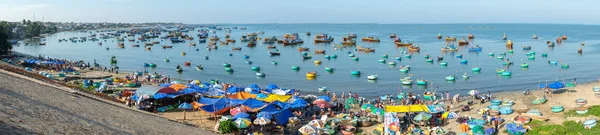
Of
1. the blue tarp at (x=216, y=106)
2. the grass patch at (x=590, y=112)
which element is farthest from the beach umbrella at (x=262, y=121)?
the grass patch at (x=590, y=112)

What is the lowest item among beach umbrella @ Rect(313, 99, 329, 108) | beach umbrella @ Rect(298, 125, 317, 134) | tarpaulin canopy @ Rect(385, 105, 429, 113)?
beach umbrella @ Rect(298, 125, 317, 134)

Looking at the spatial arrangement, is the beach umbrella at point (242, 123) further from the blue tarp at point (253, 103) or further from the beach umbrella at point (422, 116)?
the beach umbrella at point (422, 116)

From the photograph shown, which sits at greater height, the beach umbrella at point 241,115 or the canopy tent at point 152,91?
the canopy tent at point 152,91

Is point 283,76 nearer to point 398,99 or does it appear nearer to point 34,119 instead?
point 398,99

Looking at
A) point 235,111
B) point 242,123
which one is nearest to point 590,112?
point 242,123

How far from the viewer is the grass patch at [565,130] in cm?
2202

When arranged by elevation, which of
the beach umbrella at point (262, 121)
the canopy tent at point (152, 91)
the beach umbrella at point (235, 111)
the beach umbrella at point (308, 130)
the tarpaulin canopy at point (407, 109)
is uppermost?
the canopy tent at point (152, 91)

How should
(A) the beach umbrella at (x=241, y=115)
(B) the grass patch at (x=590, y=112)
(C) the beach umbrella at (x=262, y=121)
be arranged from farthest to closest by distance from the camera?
(A) the beach umbrella at (x=241, y=115)
(B) the grass patch at (x=590, y=112)
(C) the beach umbrella at (x=262, y=121)

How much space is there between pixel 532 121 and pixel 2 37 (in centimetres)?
7564

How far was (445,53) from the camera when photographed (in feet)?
293

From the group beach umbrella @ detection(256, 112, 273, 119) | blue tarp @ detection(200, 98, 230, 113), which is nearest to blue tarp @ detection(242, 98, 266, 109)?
blue tarp @ detection(200, 98, 230, 113)

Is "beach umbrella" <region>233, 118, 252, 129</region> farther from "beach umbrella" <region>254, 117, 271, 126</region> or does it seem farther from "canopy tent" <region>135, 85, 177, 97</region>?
"canopy tent" <region>135, 85, 177, 97</region>

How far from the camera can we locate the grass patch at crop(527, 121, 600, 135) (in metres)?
22.0

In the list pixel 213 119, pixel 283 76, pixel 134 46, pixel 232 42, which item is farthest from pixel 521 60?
pixel 134 46
